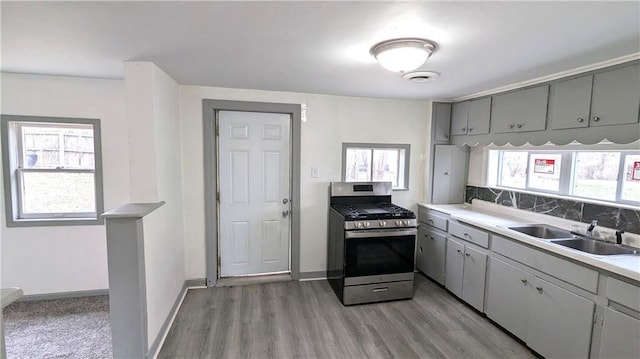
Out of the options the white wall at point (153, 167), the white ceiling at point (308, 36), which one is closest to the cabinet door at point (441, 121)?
the white ceiling at point (308, 36)

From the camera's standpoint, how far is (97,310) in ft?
9.35

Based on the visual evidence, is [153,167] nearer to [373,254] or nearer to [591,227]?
[373,254]

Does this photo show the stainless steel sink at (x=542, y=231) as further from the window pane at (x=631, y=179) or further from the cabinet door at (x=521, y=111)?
the cabinet door at (x=521, y=111)

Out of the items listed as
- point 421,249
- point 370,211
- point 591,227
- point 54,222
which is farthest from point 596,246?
point 54,222

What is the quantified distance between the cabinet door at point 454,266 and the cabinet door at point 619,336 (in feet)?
4.09

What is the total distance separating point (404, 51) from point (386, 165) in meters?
2.22

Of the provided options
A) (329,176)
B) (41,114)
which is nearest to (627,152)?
(329,176)

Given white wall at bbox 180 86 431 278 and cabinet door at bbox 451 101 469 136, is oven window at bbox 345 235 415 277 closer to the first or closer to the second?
white wall at bbox 180 86 431 278

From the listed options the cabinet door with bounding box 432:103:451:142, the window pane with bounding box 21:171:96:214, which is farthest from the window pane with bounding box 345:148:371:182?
the window pane with bounding box 21:171:96:214

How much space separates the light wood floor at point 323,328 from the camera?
2.32 metres

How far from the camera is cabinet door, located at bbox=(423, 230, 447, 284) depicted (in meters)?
3.36

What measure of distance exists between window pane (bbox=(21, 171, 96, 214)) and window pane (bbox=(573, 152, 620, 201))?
4.72 meters

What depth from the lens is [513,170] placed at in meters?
3.32

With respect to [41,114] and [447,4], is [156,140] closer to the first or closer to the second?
[41,114]
